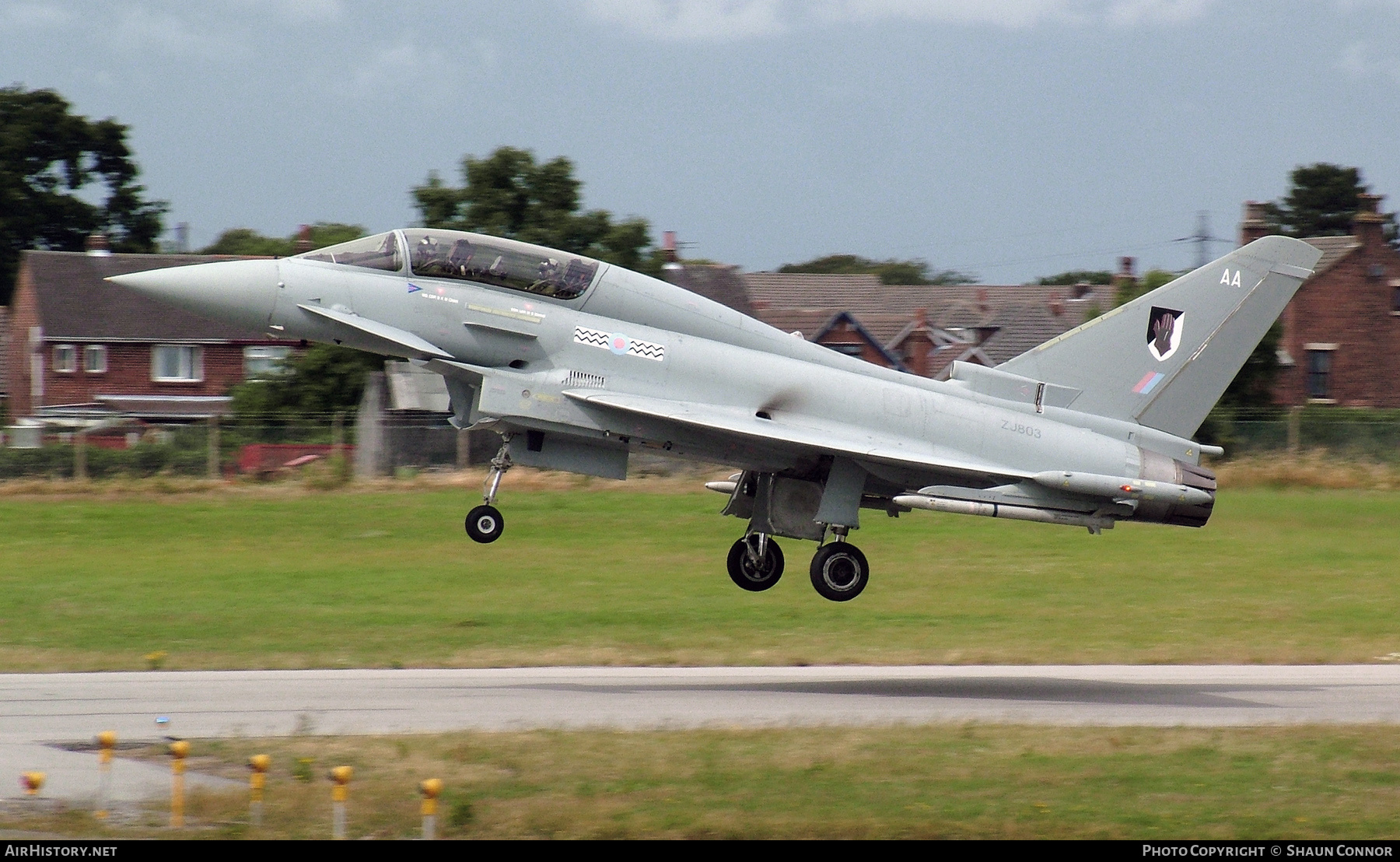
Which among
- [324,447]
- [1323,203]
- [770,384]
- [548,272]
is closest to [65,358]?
[324,447]

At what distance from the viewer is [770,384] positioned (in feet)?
56.7

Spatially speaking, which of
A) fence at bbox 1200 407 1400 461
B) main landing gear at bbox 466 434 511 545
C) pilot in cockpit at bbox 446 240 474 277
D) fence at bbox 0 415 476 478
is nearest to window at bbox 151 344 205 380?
fence at bbox 0 415 476 478

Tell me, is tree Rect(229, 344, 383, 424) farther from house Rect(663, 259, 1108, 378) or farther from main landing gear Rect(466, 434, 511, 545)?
main landing gear Rect(466, 434, 511, 545)

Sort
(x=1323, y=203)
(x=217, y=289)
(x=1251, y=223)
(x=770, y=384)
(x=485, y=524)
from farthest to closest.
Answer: (x=1323, y=203), (x=1251, y=223), (x=770, y=384), (x=485, y=524), (x=217, y=289)

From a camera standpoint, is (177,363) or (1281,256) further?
(177,363)

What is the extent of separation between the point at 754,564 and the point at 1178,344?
20.0 ft

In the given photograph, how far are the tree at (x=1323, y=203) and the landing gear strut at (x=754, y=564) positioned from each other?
104 m

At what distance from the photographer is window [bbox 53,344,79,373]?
57.5 m

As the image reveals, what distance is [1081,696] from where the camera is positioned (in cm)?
1778

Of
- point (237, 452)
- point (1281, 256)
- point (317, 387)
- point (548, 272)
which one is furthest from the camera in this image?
point (317, 387)

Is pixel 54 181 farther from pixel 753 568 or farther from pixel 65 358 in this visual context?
pixel 753 568

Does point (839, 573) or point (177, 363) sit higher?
point (177, 363)

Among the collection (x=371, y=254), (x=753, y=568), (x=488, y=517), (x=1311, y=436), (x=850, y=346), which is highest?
(x=850, y=346)

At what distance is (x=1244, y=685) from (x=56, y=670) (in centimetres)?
1506
